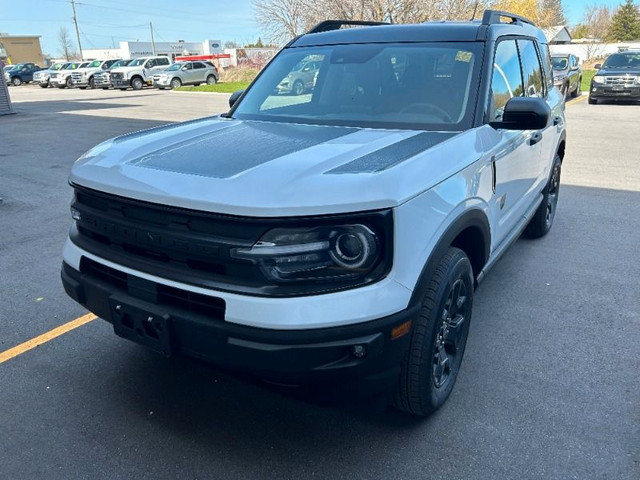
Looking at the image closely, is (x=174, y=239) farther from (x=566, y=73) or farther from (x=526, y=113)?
(x=566, y=73)

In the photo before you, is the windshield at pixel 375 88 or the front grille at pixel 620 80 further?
the front grille at pixel 620 80

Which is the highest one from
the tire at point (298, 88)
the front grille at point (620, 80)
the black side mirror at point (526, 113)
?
the tire at point (298, 88)

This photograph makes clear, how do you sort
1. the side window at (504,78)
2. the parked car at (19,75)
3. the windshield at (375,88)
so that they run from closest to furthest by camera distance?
the windshield at (375,88)
the side window at (504,78)
the parked car at (19,75)

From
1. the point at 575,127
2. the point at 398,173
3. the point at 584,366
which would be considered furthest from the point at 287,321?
the point at 575,127

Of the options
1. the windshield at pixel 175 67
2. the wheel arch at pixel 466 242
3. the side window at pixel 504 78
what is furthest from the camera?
the windshield at pixel 175 67

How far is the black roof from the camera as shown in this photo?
3.34 metres

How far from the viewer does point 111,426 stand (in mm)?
2674

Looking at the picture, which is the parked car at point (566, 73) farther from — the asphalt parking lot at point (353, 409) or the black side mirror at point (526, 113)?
the black side mirror at point (526, 113)

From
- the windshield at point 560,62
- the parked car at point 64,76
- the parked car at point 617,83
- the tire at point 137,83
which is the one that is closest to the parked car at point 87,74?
the parked car at point 64,76

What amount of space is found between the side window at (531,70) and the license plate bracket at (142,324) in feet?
10.7

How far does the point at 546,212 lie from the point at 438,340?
125 inches

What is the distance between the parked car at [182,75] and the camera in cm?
3111

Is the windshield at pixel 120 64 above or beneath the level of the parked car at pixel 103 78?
above

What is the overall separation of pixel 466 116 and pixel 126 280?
201 cm
